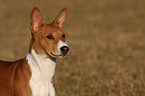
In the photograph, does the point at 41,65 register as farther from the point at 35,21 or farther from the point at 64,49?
the point at 35,21

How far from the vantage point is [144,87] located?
838 centimetres

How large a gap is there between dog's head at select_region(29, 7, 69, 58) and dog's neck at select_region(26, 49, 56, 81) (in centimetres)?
10

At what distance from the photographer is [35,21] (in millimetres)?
5355

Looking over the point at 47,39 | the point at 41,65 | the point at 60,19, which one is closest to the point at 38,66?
the point at 41,65

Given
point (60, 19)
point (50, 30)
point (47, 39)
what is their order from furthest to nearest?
point (60, 19), point (50, 30), point (47, 39)

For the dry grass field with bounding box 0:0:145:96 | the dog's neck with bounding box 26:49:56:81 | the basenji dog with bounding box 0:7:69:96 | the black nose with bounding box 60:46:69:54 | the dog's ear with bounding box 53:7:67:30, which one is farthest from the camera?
the dry grass field with bounding box 0:0:145:96

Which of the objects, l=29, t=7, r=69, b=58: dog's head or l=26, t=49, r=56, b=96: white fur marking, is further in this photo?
l=26, t=49, r=56, b=96: white fur marking

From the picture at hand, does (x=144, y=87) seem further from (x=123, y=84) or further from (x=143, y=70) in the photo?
(x=143, y=70)

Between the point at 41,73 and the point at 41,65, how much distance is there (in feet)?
0.54

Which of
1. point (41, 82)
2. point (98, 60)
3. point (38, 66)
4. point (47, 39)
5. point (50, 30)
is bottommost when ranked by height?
point (98, 60)

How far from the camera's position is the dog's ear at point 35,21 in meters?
5.29

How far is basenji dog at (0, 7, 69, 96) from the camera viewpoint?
501cm

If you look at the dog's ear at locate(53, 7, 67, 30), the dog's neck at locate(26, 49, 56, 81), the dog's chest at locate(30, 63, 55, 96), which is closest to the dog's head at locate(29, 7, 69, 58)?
the dog's neck at locate(26, 49, 56, 81)

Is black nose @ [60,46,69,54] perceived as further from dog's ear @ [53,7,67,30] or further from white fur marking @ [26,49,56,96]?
dog's ear @ [53,7,67,30]
